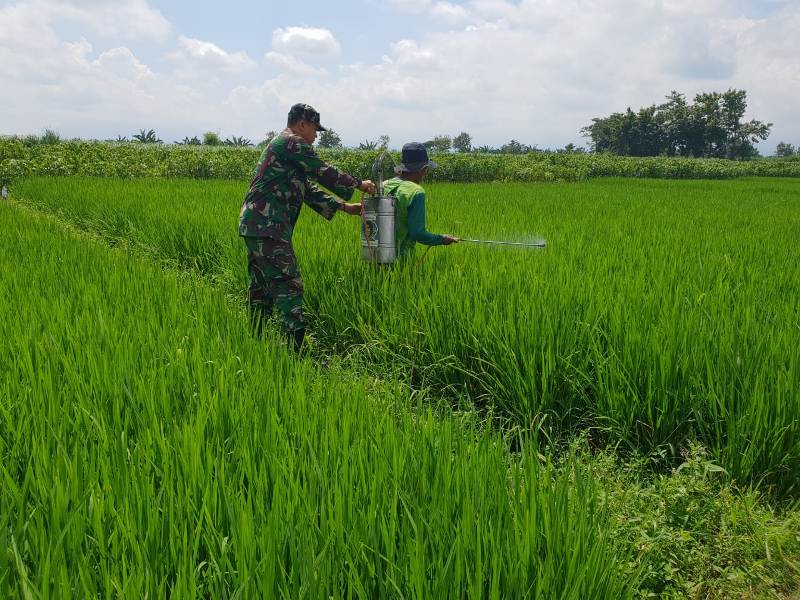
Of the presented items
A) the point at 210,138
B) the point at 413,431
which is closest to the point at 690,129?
the point at 210,138

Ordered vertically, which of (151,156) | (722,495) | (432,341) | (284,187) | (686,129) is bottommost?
(722,495)

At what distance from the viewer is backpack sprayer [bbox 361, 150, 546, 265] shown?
3262 mm

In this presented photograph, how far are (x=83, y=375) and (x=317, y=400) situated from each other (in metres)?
0.86

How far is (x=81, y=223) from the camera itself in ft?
26.0

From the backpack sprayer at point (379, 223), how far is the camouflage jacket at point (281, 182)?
→ 0.19m

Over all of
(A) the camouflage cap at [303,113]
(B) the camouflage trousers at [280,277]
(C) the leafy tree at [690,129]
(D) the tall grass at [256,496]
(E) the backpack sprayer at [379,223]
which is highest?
(C) the leafy tree at [690,129]

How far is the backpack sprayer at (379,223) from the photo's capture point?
128 inches

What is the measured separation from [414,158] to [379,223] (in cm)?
52

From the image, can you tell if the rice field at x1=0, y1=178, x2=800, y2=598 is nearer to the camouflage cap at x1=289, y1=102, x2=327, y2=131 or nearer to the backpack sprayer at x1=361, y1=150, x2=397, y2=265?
the backpack sprayer at x1=361, y1=150, x2=397, y2=265

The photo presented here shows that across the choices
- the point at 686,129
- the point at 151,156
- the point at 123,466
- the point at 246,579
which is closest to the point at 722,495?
the point at 246,579

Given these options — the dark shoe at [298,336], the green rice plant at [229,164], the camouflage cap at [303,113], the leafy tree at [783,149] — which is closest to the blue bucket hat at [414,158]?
the camouflage cap at [303,113]

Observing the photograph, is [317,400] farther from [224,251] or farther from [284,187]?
[224,251]

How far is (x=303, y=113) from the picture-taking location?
11.1ft

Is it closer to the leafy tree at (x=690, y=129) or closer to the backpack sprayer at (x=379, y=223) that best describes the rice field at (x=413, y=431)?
the backpack sprayer at (x=379, y=223)
